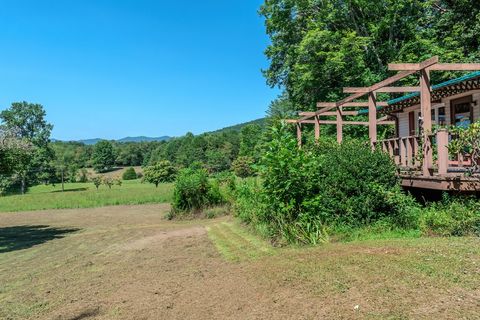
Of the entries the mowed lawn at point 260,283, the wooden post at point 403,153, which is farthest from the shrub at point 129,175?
the wooden post at point 403,153

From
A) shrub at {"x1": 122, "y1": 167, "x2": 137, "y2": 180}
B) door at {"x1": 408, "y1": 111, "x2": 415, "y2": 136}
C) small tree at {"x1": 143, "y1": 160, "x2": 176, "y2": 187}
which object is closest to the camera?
door at {"x1": 408, "y1": 111, "x2": 415, "y2": 136}

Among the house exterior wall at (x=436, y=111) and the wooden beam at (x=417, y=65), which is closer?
the wooden beam at (x=417, y=65)

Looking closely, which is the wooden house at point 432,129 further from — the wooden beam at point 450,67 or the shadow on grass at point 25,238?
the shadow on grass at point 25,238

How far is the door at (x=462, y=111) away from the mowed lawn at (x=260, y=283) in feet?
26.5

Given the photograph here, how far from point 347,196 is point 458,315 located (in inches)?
184

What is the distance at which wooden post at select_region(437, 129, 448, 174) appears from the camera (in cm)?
734

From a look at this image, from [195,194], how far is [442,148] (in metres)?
12.8

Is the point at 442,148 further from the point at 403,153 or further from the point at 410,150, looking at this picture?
the point at 403,153

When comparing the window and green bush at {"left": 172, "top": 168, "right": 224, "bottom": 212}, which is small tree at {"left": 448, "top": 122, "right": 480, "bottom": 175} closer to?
the window

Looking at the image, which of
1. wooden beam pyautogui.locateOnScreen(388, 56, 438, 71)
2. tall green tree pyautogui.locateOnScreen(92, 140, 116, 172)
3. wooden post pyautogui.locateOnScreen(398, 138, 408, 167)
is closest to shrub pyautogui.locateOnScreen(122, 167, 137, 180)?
tall green tree pyautogui.locateOnScreen(92, 140, 116, 172)

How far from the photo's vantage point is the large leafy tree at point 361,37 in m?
21.6

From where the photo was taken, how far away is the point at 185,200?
18469 mm

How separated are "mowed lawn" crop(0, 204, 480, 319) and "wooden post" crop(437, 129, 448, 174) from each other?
73.4 inches

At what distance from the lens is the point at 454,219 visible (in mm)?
6887
